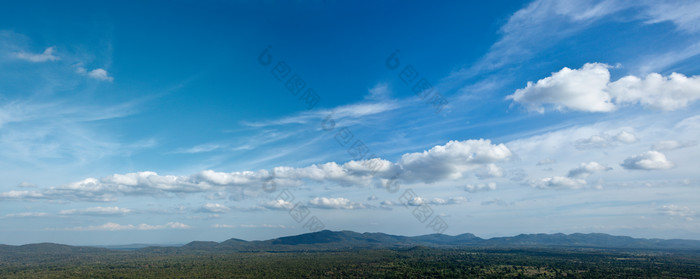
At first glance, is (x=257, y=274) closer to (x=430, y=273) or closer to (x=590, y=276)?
(x=430, y=273)

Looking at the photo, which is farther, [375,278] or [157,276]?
[157,276]

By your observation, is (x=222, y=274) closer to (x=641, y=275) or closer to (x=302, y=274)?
(x=302, y=274)

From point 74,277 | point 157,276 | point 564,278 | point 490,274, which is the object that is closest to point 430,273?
point 490,274

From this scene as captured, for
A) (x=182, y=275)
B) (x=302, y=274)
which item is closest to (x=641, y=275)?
(x=302, y=274)

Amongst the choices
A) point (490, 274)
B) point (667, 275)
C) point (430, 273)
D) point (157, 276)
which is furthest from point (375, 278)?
point (667, 275)

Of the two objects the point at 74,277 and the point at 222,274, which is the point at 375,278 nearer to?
the point at 222,274

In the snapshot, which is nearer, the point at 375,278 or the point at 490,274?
the point at 375,278
